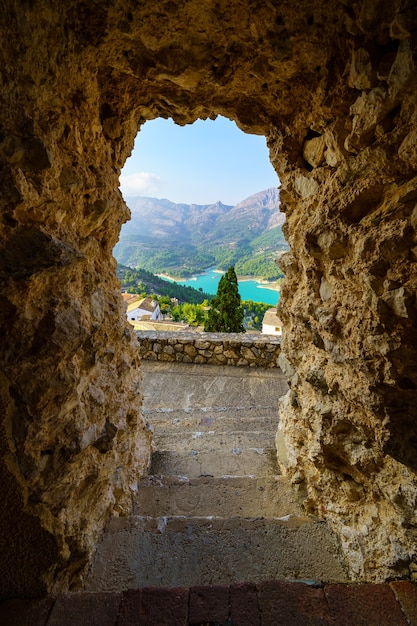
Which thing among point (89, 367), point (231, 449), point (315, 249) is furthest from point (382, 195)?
point (231, 449)

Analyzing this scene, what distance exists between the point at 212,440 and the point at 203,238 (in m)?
116

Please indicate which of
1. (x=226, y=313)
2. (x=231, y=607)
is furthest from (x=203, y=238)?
(x=231, y=607)

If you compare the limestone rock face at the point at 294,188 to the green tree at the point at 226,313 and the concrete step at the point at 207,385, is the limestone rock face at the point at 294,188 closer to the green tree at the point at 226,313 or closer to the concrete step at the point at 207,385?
the concrete step at the point at 207,385

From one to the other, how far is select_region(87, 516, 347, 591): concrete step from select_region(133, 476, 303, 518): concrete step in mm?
303

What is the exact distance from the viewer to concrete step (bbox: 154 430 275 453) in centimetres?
352

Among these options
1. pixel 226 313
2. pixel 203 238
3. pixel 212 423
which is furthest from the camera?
pixel 203 238

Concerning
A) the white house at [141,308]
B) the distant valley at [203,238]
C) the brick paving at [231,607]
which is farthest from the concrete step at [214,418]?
the distant valley at [203,238]

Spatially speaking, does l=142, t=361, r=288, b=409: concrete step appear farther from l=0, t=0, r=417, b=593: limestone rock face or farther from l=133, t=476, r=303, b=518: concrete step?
l=0, t=0, r=417, b=593: limestone rock face

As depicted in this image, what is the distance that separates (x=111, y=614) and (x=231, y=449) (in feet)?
7.13

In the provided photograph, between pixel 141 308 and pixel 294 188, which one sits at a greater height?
pixel 294 188

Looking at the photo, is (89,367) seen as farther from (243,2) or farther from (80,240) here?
(243,2)

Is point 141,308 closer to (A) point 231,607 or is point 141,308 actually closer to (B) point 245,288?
(A) point 231,607

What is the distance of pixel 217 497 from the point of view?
252cm

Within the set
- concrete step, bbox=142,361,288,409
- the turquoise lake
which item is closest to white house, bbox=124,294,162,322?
concrete step, bbox=142,361,288,409
